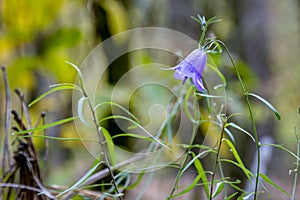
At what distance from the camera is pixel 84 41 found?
954mm

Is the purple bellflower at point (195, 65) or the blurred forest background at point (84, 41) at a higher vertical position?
the blurred forest background at point (84, 41)

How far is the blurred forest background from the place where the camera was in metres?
0.80

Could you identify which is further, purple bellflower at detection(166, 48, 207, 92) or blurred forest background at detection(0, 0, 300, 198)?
blurred forest background at detection(0, 0, 300, 198)

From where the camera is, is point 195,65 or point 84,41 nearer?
point 195,65

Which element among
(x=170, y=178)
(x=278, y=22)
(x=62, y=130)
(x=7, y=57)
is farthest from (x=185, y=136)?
(x=278, y=22)

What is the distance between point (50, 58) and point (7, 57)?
1.41 feet

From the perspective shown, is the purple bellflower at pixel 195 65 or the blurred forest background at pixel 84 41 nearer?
the purple bellflower at pixel 195 65

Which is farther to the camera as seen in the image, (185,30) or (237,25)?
(237,25)

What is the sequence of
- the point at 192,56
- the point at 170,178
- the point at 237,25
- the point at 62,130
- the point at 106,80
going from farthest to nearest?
the point at 170,178, the point at 237,25, the point at 62,130, the point at 106,80, the point at 192,56

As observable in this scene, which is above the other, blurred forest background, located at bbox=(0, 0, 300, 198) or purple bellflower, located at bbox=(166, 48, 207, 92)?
blurred forest background, located at bbox=(0, 0, 300, 198)

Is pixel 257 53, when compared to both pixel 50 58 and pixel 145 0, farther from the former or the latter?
pixel 50 58

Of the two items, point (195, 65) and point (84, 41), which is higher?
point (84, 41)

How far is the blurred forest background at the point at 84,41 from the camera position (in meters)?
0.80

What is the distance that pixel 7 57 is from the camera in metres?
1.18
